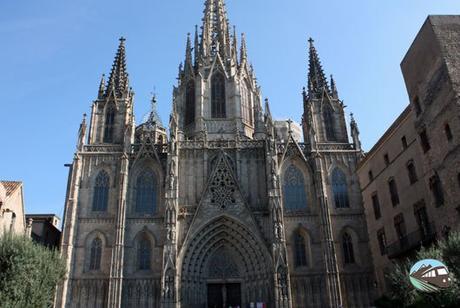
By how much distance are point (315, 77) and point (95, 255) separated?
25.7 metres

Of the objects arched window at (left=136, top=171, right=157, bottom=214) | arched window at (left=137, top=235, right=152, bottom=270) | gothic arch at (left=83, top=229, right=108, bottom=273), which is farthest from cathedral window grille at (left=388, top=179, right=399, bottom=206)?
gothic arch at (left=83, top=229, right=108, bottom=273)

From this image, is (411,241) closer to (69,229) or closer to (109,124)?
(69,229)

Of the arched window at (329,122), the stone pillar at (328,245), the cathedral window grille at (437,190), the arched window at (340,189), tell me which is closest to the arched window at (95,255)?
the stone pillar at (328,245)

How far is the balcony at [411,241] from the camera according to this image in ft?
77.4

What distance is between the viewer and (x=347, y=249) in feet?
109

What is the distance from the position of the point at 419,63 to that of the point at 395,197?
29.6ft

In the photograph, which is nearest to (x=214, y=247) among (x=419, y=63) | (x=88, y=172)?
(x=88, y=172)

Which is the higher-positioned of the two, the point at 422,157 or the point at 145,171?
the point at 145,171

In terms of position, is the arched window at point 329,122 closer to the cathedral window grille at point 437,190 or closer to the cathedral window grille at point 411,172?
the cathedral window grille at point 411,172

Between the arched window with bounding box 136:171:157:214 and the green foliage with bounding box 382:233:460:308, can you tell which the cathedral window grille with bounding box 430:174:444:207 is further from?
the arched window with bounding box 136:171:157:214

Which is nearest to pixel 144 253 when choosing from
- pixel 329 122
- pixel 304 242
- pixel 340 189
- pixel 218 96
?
pixel 304 242

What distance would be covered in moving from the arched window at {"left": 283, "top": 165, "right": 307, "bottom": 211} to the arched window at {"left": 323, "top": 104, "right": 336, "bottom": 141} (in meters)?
4.94

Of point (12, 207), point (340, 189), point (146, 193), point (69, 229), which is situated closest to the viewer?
point (12, 207)

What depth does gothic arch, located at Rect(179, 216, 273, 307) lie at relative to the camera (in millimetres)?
31609
